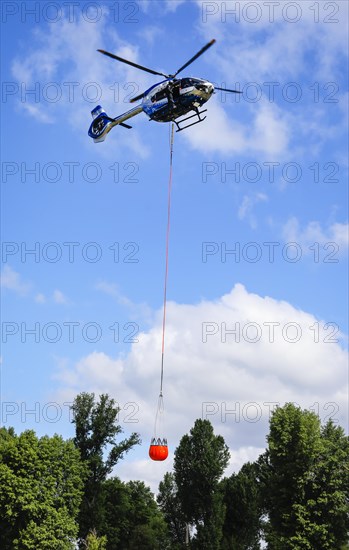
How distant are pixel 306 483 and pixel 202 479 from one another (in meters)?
17.8

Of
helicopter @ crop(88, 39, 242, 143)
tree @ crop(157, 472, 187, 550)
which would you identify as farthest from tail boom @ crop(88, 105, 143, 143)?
tree @ crop(157, 472, 187, 550)

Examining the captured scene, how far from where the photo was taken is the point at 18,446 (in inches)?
2099

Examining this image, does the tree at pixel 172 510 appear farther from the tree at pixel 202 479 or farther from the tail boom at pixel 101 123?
the tail boom at pixel 101 123

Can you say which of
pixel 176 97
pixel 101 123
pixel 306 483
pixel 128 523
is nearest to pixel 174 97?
pixel 176 97

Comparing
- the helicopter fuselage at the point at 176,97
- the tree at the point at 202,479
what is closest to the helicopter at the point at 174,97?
the helicopter fuselage at the point at 176,97

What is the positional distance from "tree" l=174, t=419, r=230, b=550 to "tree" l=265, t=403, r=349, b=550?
11629 mm

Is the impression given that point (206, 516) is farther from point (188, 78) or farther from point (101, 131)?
point (188, 78)

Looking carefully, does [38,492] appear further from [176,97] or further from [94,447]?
[176,97]

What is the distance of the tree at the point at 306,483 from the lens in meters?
43.6

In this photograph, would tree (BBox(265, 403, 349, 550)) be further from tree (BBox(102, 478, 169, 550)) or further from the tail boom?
the tail boom

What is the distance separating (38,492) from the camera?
5081cm

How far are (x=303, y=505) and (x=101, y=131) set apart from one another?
29.3 meters

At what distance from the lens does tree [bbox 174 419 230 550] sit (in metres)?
58.7

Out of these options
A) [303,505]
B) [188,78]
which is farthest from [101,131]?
[303,505]
